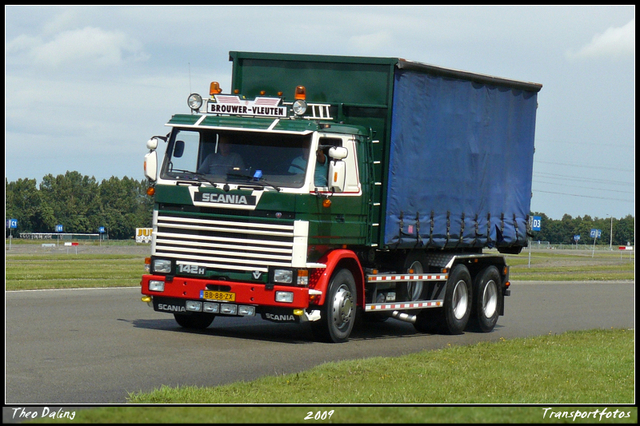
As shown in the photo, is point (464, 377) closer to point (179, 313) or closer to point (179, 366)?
point (179, 366)

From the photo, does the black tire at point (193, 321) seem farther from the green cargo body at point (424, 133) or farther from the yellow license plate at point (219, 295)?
the green cargo body at point (424, 133)

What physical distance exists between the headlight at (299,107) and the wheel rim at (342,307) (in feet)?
8.44

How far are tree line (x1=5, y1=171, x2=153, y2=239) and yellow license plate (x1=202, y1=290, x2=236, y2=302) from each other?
80877 mm

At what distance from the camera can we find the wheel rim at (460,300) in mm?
17109

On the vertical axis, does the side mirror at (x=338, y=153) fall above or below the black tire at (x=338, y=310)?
above

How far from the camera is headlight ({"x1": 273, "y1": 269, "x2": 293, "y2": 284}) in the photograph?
43.8 ft

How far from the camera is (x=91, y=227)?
112812mm

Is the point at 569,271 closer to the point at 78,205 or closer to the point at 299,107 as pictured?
the point at 299,107

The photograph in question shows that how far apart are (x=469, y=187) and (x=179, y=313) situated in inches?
219

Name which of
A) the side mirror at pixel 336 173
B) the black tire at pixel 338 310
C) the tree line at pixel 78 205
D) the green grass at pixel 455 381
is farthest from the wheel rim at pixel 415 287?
the tree line at pixel 78 205

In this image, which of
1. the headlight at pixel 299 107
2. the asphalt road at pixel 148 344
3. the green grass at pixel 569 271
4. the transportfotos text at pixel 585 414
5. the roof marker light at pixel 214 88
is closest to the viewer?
the transportfotos text at pixel 585 414

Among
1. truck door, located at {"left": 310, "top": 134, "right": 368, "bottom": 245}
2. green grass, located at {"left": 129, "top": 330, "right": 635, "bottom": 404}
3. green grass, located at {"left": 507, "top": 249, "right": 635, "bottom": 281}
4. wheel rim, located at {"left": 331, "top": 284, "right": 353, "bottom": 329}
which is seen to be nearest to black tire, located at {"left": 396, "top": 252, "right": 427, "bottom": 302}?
truck door, located at {"left": 310, "top": 134, "right": 368, "bottom": 245}

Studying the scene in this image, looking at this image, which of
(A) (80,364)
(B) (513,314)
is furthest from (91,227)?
(A) (80,364)

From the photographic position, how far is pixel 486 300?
18109 millimetres
